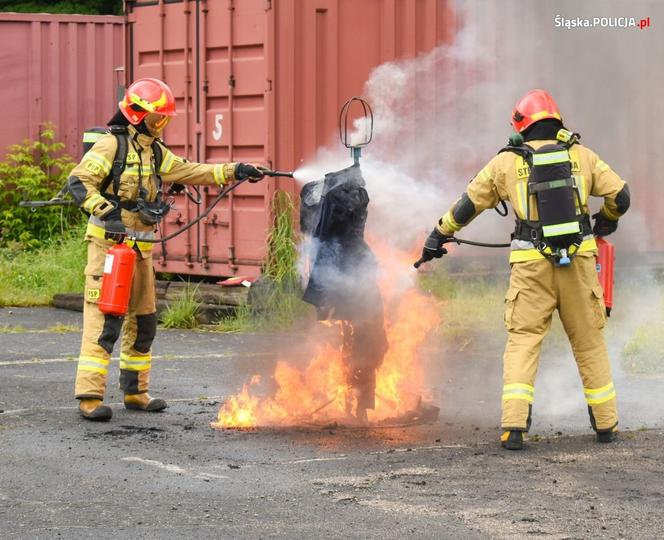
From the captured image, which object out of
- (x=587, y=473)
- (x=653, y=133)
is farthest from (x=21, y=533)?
(x=653, y=133)

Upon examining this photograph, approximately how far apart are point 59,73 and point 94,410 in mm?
9665

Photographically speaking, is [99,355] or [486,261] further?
[486,261]

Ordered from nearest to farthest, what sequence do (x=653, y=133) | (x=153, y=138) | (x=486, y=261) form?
1. (x=153, y=138)
2. (x=486, y=261)
3. (x=653, y=133)

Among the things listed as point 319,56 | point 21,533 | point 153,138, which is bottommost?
point 21,533

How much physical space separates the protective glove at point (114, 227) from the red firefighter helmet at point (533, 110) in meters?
2.37

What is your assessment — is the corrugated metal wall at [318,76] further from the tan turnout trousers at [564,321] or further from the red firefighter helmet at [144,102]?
the tan turnout trousers at [564,321]

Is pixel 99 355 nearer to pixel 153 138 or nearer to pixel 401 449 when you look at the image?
pixel 153 138

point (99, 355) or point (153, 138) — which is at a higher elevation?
point (153, 138)

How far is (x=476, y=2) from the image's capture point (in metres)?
12.6

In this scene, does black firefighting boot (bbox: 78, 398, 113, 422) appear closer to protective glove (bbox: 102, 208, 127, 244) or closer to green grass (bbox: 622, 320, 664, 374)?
protective glove (bbox: 102, 208, 127, 244)

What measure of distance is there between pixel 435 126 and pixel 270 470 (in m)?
6.48

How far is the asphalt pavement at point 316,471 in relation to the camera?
532 cm

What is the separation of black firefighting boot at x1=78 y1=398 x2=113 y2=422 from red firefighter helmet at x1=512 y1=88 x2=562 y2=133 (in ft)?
9.34

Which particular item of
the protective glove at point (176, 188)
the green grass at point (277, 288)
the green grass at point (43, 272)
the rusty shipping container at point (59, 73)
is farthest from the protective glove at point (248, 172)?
the rusty shipping container at point (59, 73)
